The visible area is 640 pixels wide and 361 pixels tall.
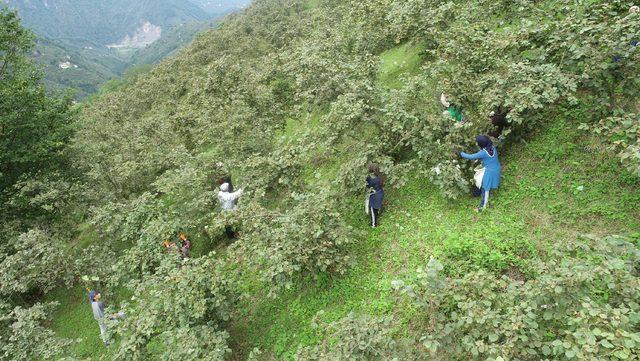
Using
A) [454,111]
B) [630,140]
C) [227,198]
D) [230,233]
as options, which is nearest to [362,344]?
[630,140]

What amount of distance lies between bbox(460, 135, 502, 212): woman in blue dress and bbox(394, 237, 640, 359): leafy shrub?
10.8 feet

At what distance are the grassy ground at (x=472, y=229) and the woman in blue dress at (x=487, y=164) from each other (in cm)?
41

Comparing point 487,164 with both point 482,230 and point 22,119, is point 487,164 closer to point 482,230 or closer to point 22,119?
point 482,230

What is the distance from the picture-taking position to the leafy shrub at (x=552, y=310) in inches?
169

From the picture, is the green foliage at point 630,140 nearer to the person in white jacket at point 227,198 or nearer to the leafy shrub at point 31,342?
the person in white jacket at point 227,198

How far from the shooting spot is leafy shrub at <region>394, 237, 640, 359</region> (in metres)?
4.29

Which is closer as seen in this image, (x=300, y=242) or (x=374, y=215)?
(x=300, y=242)

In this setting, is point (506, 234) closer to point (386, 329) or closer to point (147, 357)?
point (386, 329)

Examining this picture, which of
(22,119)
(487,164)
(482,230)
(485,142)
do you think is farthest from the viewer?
(22,119)

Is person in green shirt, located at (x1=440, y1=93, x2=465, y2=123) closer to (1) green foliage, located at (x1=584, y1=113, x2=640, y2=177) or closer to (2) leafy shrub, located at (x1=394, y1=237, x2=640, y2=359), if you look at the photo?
(1) green foliage, located at (x1=584, y1=113, x2=640, y2=177)

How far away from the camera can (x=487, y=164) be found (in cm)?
866

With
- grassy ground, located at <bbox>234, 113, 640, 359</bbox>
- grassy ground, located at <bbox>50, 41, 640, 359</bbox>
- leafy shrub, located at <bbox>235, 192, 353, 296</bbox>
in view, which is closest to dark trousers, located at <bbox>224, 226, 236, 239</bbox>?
grassy ground, located at <bbox>50, 41, 640, 359</bbox>

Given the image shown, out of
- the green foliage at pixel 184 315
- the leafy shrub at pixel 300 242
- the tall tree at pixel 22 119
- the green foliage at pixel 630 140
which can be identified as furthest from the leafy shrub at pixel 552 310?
the tall tree at pixel 22 119

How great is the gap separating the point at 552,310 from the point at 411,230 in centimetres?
470
